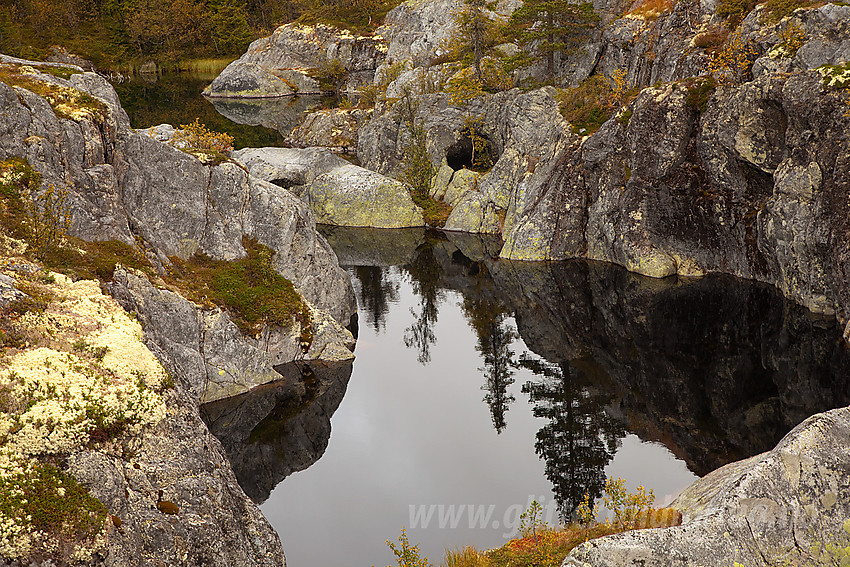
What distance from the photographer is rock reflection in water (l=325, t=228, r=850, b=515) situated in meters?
22.6

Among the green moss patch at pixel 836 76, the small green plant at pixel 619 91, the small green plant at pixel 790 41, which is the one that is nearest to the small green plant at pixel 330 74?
the small green plant at pixel 619 91

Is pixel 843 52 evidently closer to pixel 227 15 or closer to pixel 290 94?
pixel 290 94

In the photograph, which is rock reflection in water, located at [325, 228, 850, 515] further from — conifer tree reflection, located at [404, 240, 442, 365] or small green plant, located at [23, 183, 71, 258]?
small green plant, located at [23, 183, 71, 258]

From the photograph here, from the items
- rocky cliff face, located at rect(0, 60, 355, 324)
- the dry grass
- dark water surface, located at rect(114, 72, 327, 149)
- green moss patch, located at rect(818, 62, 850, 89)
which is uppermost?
dark water surface, located at rect(114, 72, 327, 149)

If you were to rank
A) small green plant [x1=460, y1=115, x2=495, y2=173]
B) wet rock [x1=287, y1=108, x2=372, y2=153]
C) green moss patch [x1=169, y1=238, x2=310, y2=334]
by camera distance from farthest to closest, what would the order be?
wet rock [x1=287, y1=108, x2=372, y2=153]
small green plant [x1=460, y1=115, x2=495, y2=173]
green moss patch [x1=169, y1=238, x2=310, y2=334]

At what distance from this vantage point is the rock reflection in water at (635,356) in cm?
2264

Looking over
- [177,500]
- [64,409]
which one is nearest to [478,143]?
[177,500]

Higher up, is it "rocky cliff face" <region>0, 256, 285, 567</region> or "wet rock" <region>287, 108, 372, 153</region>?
"wet rock" <region>287, 108, 372, 153</region>

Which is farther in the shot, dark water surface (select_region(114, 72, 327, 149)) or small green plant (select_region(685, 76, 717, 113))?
dark water surface (select_region(114, 72, 327, 149))

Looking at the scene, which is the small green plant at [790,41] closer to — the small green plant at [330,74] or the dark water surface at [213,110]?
the dark water surface at [213,110]

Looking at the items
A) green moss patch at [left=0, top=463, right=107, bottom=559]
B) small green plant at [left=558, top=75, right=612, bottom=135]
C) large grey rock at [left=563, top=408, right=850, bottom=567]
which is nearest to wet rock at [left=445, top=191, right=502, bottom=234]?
small green plant at [left=558, top=75, right=612, bottom=135]

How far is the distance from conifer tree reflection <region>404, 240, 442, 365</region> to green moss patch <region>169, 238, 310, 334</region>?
576 cm

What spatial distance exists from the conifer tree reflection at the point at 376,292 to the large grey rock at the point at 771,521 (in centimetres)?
2342

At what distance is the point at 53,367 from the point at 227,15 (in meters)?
136
